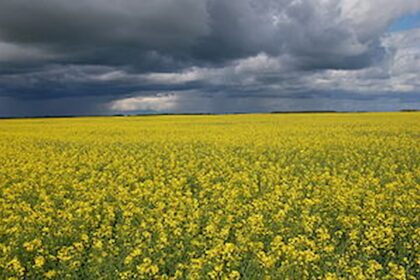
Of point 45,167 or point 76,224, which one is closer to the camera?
point 76,224

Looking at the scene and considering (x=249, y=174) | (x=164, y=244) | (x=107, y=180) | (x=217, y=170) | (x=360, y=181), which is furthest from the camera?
(x=217, y=170)

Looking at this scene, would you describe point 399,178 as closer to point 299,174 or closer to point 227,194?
point 299,174

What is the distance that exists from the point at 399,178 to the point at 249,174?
4.23m

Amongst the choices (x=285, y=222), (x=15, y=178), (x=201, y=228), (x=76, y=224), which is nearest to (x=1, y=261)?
(x=76, y=224)

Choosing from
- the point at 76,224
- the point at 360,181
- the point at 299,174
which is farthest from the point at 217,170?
the point at 76,224

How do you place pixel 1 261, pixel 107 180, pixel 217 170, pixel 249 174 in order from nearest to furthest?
1. pixel 1 261
2. pixel 107 180
3. pixel 249 174
4. pixel 217 170

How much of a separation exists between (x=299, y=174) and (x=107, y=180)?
225 inches

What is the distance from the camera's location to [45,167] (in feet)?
47.3

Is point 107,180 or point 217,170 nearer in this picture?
point 107,180

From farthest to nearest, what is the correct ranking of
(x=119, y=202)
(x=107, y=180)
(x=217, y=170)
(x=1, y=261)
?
1. (x=217, y=170)
2. (x=107, y=180)
3. (x=119, y=202)
4. (x=1, y=261)

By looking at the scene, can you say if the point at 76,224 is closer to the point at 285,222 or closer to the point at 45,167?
the point at 285,222

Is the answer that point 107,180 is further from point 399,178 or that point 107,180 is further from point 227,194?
point 399,178

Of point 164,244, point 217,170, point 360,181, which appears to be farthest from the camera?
point 217,170

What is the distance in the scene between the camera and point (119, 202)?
30.7 feet
